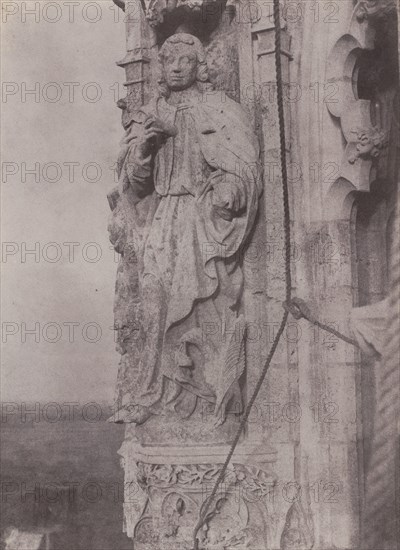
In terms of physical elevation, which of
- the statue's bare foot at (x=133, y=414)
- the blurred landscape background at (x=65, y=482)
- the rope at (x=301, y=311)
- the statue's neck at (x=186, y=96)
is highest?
the statue's neck at (x=186, y=96)

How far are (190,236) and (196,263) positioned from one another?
0.13 meters

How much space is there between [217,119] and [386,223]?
→ 950mm

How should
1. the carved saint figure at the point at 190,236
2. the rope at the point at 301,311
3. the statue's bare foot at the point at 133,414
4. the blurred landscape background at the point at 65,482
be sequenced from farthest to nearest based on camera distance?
the blurred landscape background at the point at 65,482
the statue's bare foot at the point at 133,414
the carved saint figure at the point at 190,236
the rope at the point at 301,311

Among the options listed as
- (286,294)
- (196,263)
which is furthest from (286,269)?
(196,263)

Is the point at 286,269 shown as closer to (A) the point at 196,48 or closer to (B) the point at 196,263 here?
(B) the point at 196,263

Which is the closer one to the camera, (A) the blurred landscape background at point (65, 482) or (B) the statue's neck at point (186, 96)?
(B) the statue's neck at point (186, 96)

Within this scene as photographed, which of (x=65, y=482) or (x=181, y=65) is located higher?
(x=181, y=65)

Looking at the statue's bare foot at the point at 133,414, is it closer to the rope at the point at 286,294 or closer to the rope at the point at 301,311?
the rope at the point at 286,294

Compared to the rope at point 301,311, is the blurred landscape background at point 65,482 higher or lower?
lower

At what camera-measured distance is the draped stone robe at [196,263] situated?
481 centimetres

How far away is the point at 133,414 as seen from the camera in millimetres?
4957

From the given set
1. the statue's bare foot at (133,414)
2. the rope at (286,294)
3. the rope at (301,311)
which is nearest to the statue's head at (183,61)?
the rope at (286,294)

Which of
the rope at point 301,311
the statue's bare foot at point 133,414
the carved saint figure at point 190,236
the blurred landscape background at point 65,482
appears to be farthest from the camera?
the blurred landscape background at point 65,482

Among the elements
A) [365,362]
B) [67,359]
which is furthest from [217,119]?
[67,359]
